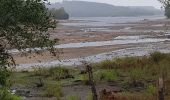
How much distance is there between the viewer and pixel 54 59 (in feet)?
155

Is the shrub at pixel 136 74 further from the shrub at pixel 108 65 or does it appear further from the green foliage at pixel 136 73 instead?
the shrub at pixel 108 65

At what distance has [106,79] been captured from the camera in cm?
2898

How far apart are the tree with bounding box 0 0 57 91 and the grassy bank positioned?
5.34 metres

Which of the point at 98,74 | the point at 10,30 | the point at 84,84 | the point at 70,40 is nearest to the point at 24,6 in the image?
the point at 10,30

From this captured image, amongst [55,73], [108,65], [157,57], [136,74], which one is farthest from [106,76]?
[157,57]

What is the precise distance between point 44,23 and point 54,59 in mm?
29564

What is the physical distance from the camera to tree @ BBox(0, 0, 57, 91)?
1588cm

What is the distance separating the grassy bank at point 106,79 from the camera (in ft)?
81.3

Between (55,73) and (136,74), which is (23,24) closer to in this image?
(136,74)

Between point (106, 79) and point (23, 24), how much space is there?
12657 mm

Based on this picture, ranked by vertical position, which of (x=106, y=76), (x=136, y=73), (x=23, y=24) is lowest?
(x=106, y=76)

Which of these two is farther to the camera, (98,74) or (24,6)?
(98,74)

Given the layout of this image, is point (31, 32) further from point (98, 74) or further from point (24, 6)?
point (98, 74)

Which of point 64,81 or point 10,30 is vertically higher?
point 10,30
